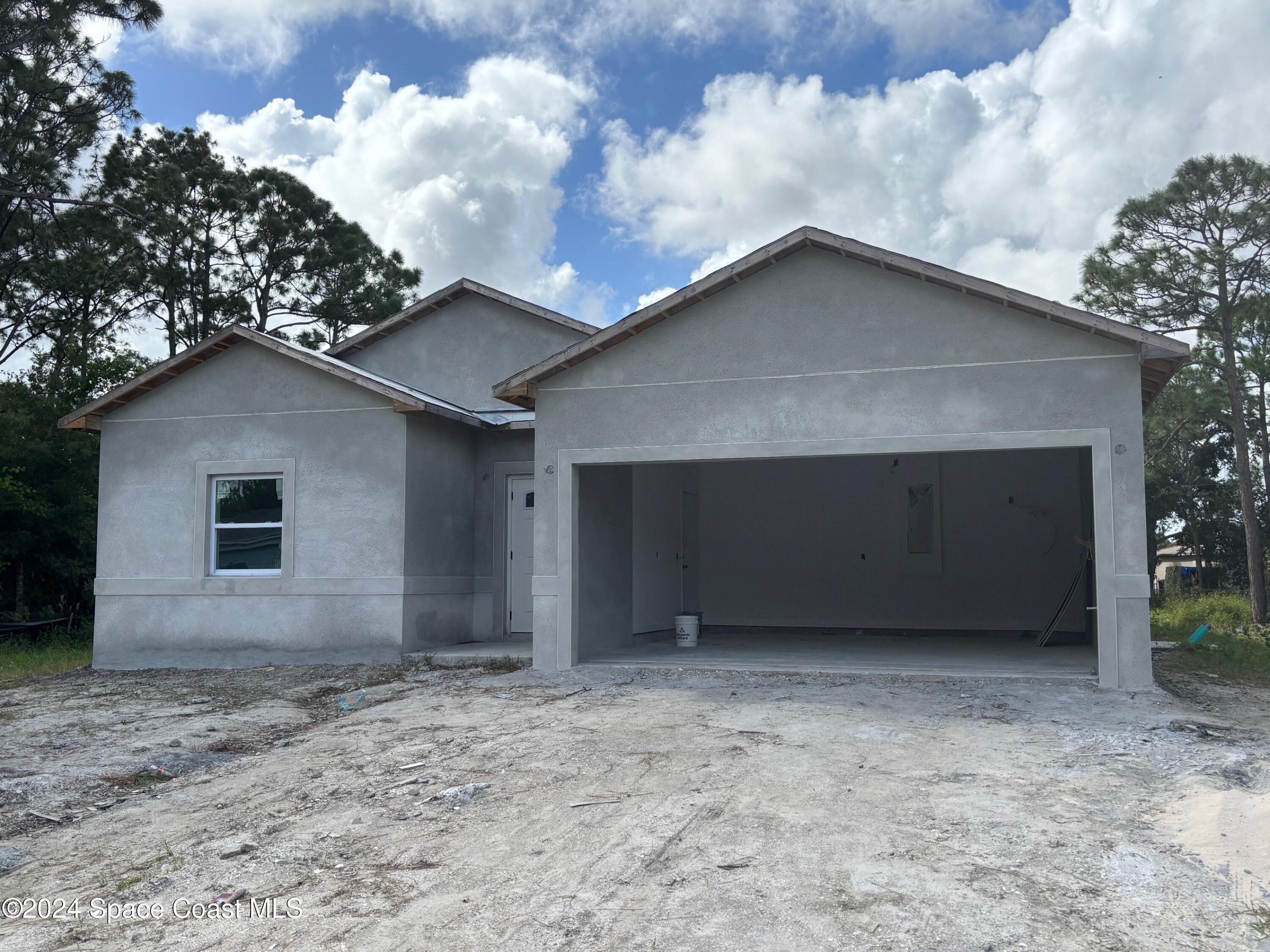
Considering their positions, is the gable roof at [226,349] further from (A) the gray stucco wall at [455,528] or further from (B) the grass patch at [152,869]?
(B) the grass patch at [152,869]

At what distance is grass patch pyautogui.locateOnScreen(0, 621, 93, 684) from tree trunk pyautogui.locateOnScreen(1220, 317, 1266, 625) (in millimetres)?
22963

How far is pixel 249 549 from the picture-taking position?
13.4 m

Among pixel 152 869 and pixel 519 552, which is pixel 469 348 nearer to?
pixel 519 552

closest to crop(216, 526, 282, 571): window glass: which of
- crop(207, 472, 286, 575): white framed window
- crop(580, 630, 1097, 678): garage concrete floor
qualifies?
crop(207, 472, 286, 575): white framed window

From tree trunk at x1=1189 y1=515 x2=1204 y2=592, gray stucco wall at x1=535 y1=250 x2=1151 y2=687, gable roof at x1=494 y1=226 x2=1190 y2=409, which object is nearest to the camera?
gable roof at x1=494 y1=226 x2=1190 y2=409

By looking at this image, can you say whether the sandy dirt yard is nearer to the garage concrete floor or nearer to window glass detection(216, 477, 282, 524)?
the garage concrete floor

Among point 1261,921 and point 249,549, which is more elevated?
point 249,549

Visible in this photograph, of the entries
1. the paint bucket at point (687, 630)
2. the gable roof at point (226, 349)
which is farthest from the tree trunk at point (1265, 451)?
the gable roof at point (226, 349)

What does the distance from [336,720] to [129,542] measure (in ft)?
19.4

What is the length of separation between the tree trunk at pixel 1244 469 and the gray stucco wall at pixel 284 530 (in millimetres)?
18733

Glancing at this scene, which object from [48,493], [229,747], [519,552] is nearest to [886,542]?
[519,552]

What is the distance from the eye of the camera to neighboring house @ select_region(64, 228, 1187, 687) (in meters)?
10.3

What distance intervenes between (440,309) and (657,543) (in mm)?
5463

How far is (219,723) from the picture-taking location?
31.2ft
